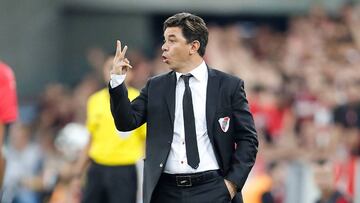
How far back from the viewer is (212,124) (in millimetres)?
8852

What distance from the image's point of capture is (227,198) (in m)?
8.88

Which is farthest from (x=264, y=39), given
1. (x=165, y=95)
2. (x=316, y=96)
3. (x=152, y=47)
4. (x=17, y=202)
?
(x=165, y=95)

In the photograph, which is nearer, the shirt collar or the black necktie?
the black necktie

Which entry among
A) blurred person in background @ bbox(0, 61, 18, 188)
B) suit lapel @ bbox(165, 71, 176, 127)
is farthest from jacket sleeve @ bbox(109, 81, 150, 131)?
blurred person in background @ bbox(0, 61, 18, 188)

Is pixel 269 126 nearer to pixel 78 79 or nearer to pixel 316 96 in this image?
pixel 316 96

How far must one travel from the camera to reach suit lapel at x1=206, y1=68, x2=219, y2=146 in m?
8.85

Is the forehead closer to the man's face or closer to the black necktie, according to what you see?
the man's face

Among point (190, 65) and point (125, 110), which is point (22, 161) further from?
point (125, 110)

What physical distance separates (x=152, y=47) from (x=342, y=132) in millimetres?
5302

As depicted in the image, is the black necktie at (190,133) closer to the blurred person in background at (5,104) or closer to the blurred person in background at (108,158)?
the blurred person in background at (5,104)

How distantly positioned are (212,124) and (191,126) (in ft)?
0.50

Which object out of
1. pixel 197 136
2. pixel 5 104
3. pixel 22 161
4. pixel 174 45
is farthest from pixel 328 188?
pixel 22 161

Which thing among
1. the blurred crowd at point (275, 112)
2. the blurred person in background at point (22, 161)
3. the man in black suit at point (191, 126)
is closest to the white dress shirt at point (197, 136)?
the man in black suit at point (191, 126)

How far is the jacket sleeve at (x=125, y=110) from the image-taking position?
8633mm
